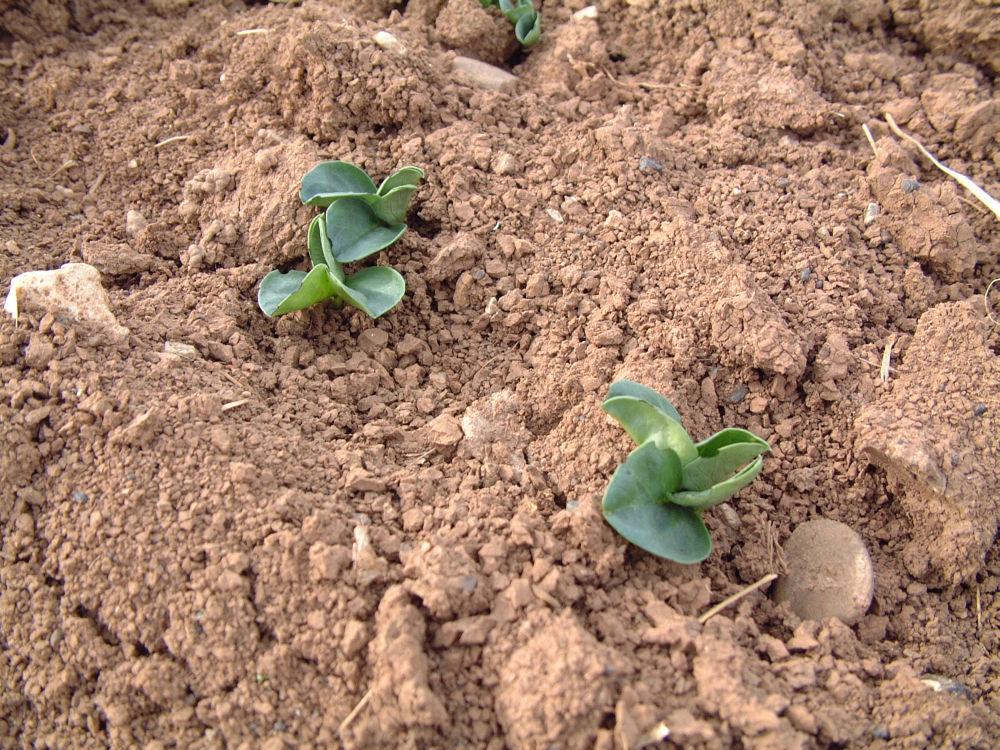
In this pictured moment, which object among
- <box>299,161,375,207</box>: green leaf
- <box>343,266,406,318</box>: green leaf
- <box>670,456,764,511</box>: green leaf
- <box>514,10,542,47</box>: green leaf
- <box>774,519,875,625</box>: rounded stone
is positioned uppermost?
<box>514,10,542,47</box>: green leaf

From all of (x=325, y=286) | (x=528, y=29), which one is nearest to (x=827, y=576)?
(x=325, y=286)

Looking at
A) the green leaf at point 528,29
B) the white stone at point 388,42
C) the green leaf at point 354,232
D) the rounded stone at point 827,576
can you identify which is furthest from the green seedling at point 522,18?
the rounded stone at point 827,576

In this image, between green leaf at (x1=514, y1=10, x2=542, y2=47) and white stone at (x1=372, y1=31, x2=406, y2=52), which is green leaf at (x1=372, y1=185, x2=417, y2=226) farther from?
green leaf at (x1=514, y1=10, x2=542, y2=47)

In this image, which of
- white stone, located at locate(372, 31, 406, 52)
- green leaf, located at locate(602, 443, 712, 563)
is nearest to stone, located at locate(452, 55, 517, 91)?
white stone, located at locate(372, 31, 406, 52)

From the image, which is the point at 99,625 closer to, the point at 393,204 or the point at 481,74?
the point at 393,204

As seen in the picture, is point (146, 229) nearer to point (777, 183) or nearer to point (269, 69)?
point (269, 69)

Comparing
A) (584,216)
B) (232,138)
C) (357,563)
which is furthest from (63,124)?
(357,563)

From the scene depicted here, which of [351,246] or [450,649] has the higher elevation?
[351,246]
